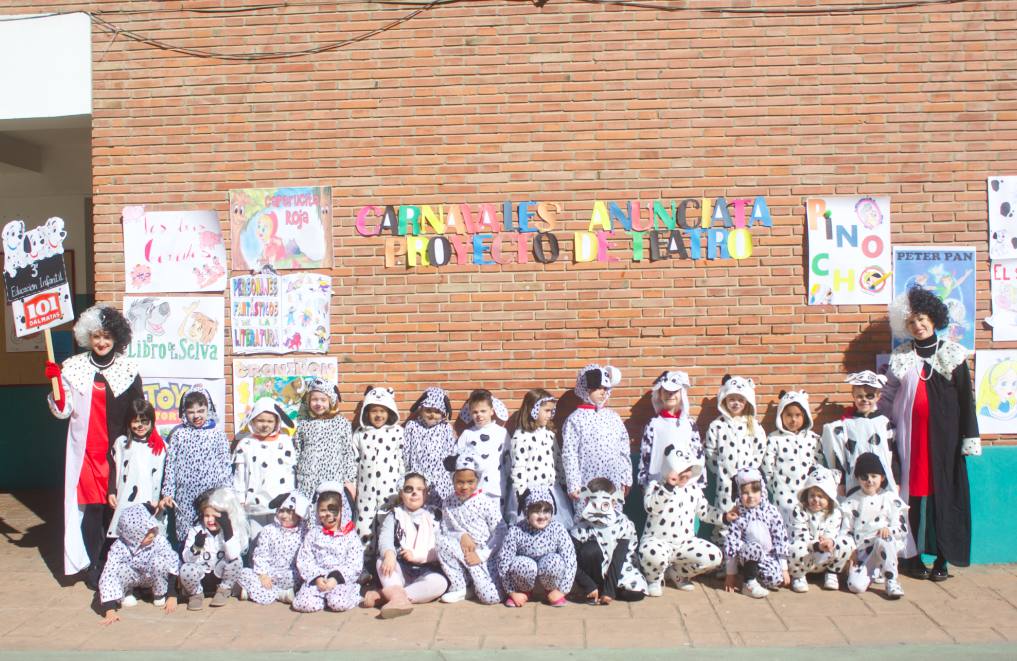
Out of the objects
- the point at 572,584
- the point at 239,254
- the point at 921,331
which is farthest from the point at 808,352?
the point at 239,254

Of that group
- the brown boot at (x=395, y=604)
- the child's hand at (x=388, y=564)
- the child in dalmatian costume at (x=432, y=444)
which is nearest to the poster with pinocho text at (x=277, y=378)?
the child in dalmatian costume at (x=432, y=444)

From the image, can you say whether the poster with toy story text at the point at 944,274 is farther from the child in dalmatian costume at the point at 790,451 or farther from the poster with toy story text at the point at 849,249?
the child in dalmatian costume at the point at 790,451

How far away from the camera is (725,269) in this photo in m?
7.14

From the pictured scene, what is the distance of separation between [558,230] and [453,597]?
9.38 ft

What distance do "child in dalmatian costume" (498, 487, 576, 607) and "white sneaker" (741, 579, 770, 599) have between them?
120cm

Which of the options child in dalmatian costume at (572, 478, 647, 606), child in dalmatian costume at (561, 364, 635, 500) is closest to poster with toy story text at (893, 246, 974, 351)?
child in dalmatian costume at (561, 364, 635, 500)

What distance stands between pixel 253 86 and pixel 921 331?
5.44m

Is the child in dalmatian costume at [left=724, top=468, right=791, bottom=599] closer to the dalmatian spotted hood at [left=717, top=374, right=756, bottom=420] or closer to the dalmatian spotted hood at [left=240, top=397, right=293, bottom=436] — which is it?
the dalmatian spotted hood at [left=717, top=374, right=756, bottom=420]

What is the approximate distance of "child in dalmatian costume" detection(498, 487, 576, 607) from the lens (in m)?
6.09

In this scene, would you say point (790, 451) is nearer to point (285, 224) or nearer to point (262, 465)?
point (262, 465)

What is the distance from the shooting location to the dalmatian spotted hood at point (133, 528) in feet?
20.6

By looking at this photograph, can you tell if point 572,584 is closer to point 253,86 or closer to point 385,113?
point 385,113

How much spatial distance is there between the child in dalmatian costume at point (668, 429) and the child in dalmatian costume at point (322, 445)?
217cm

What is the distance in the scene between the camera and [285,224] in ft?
23.8
